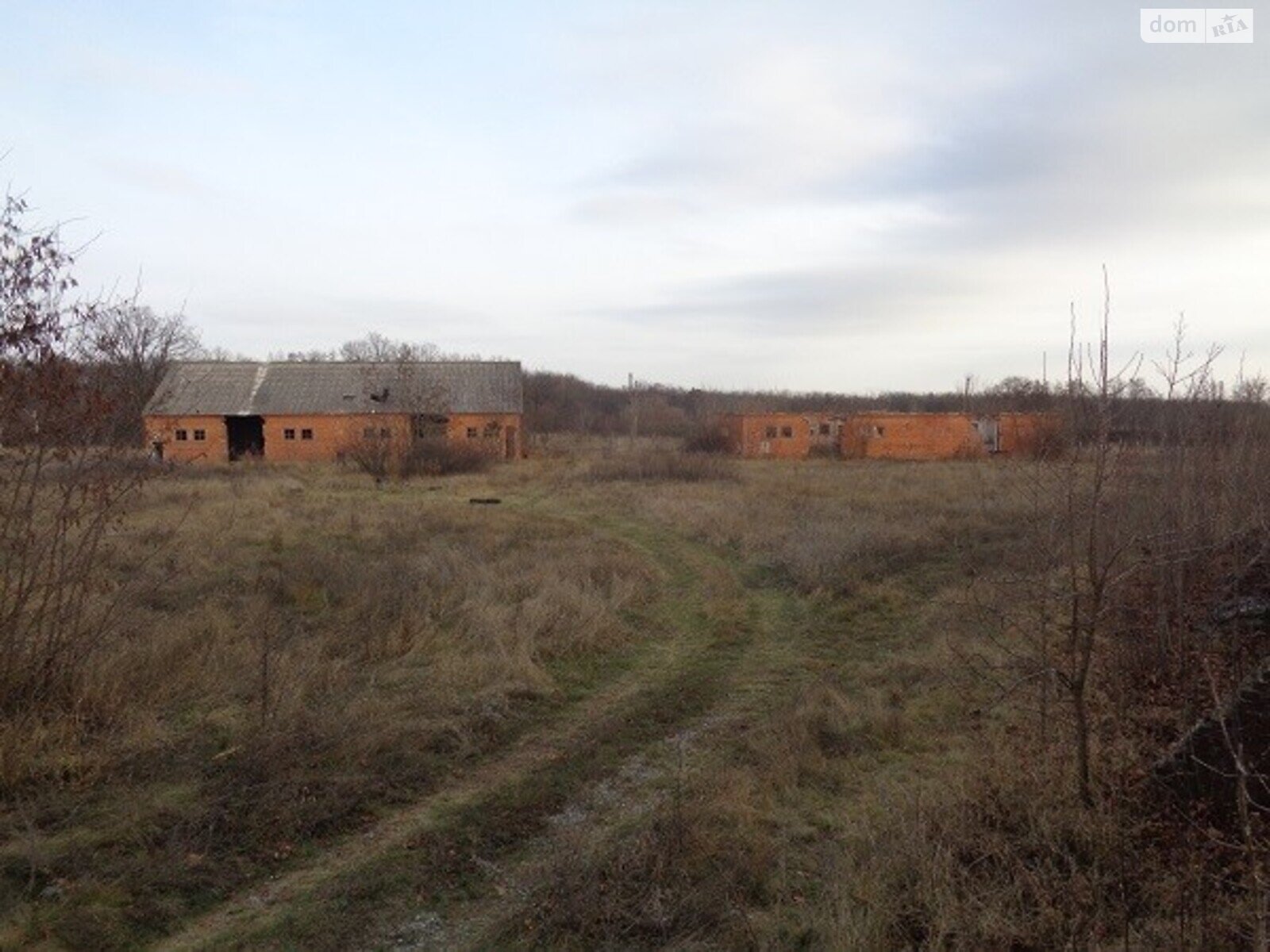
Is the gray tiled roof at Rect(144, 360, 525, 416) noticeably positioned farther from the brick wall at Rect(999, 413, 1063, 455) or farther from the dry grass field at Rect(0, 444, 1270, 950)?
the dry grass field at Rect(0, 444, 1270, 950)

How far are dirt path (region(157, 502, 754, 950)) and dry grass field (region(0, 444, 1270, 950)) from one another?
22 mm

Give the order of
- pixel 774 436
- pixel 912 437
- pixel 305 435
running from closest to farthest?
pixel 305 435
pixel 912 437
pixel 774 436

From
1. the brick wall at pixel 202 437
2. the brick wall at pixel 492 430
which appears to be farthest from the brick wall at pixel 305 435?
the brick wall at pixel 492 430

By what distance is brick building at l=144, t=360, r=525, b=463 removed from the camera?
37.4 m

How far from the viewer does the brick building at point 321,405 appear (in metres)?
37.4

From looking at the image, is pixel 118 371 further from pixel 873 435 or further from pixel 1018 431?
pixel 873 435

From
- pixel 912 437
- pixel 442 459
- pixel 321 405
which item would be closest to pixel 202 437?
pixel 321 405

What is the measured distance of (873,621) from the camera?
10844mm

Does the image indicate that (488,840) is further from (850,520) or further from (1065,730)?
(850,520)

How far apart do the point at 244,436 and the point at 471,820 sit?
1504 inches

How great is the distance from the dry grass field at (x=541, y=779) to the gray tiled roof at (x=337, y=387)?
26.8 metres

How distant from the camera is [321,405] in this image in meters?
38.5

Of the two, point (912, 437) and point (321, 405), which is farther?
point (912, 437)

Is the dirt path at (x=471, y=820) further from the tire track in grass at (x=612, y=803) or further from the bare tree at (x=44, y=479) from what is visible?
the bare tree at (x=44, y=479)
